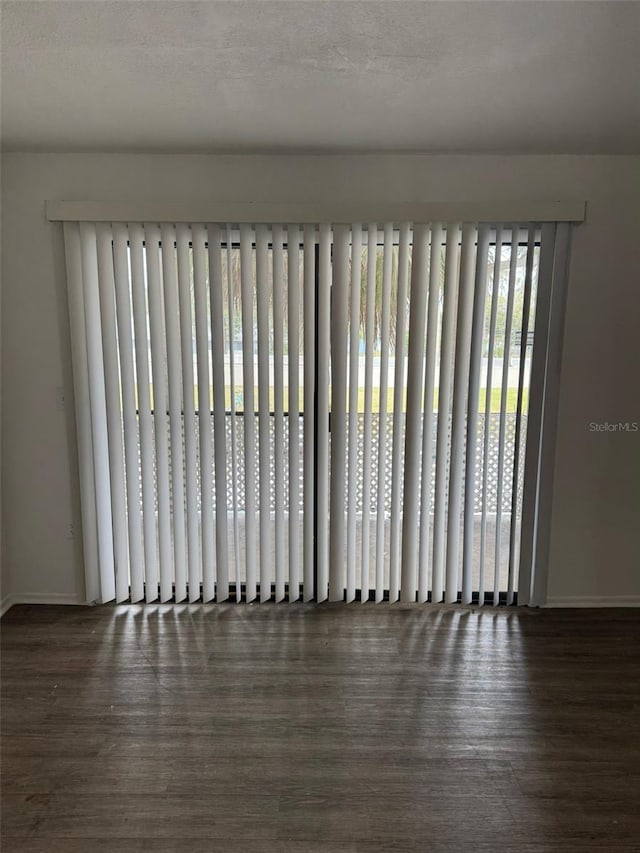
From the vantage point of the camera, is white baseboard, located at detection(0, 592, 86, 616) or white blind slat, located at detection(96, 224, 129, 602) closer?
white blind slat, located at detection(96, 224, 129, 602)

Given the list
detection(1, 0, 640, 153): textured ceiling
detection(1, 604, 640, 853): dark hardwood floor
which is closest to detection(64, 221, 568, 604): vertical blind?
detection(1, 604, 640, 853): dark hardwood floor

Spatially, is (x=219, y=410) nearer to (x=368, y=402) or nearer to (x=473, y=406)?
(x=368, y=402)

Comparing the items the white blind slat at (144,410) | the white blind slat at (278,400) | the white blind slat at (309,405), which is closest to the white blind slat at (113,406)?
the white blind slat at (144,410)

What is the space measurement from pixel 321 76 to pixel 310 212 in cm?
85

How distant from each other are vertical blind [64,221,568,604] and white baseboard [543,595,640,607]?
7.8 inches

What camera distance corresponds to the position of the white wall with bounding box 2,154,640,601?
9.02ft

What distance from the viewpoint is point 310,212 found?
271 cm

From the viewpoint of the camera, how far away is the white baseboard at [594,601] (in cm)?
307

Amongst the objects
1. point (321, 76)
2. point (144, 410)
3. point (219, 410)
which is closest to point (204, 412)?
point (219, 410)

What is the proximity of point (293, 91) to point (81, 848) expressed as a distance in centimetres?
265

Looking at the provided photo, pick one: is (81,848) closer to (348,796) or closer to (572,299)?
(348,796)

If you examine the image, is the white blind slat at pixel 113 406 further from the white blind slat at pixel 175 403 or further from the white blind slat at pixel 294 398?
the white blind slat at pixel 294 398

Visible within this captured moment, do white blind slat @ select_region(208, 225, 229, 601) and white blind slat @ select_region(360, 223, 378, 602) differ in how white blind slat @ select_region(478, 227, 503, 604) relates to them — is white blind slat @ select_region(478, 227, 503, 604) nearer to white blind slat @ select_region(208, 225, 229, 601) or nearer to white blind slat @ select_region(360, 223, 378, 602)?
white blind slat @ select_region(360, 223, 378, 602)

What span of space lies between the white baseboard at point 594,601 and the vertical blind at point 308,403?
20 centimetres
